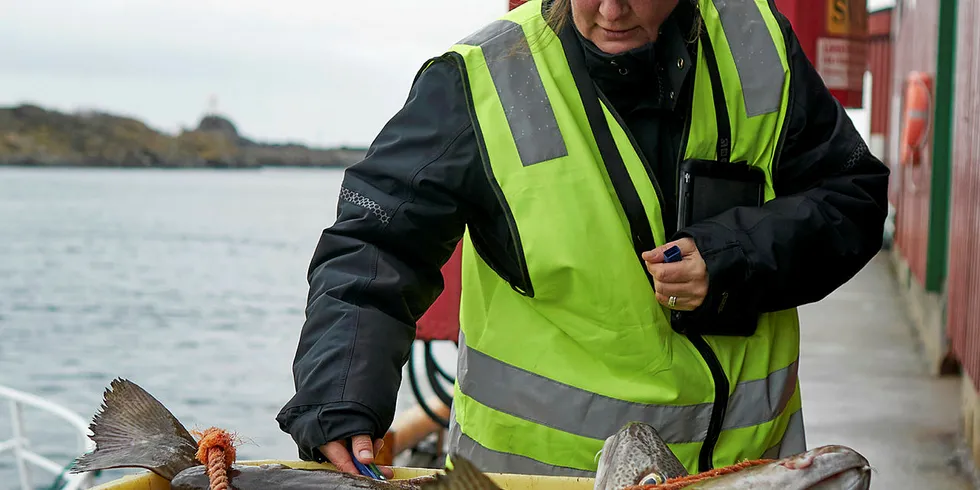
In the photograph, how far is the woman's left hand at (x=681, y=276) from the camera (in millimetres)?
2148

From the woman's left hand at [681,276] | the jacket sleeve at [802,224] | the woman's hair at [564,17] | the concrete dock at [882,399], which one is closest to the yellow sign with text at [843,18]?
the concrete dock at [882,399]

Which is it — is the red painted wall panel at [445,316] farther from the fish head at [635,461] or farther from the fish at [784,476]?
the fish at [784,476]

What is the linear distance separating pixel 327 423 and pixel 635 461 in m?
0.59

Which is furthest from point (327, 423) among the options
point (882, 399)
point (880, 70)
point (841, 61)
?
point (880, 70)

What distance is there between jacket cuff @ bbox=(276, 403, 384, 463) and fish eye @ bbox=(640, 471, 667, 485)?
1.81 feet

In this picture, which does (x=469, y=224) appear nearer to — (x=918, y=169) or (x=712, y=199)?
(x=712, y=199)

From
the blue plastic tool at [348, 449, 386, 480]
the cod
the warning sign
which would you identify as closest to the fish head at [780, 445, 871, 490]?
the cod

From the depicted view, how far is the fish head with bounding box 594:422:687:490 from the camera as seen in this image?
6.07 ft

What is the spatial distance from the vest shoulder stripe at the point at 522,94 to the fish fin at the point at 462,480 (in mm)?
820

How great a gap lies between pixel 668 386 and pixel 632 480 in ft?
1.43

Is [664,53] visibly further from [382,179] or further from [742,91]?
[382,179]

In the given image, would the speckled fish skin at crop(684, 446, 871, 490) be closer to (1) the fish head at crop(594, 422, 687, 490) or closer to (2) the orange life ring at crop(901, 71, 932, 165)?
(1) the fish head at crop(594, 422, 687, 490)

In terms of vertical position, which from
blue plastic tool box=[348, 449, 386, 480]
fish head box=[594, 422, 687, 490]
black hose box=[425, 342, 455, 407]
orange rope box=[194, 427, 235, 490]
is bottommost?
black hose box=[425, 342, 455, 407]

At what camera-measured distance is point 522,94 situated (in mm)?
2281
